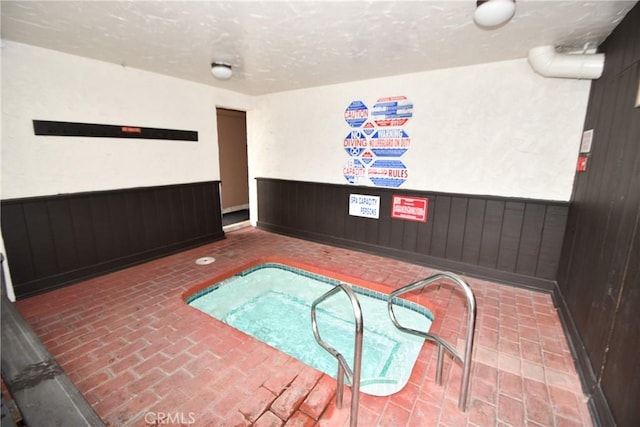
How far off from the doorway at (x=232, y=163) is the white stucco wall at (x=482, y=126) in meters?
3.20

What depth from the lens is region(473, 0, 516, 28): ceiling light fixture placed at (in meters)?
2.00

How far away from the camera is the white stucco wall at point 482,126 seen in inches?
124

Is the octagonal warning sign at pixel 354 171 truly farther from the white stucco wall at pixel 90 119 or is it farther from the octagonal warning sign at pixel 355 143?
the white stucco wall at pixel 90 119

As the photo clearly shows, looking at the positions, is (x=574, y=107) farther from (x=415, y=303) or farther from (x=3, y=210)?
(x=3, y=210)

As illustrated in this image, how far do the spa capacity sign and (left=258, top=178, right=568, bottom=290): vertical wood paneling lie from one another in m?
0.23

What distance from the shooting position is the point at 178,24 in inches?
99.4

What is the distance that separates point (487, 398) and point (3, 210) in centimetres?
484

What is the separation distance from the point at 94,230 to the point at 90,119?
1.43 meters

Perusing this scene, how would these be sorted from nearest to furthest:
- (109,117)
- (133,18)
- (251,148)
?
(133,18)
(109,117)
(251,148)

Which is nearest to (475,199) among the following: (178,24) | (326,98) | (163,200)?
(326,98)

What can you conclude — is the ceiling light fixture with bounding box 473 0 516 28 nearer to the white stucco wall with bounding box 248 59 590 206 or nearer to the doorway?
the white stucco wall with bounding box 248 59 590 206

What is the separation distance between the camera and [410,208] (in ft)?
13.8

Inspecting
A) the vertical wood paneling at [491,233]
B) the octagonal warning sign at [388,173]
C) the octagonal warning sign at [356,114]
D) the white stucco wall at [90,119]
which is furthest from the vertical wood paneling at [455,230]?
the white stucco wall at [90,119]


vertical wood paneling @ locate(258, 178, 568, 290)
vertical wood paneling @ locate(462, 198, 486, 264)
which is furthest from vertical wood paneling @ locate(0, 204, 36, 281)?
vertical wood paneling @ locate(462, 198, 486, 264)
